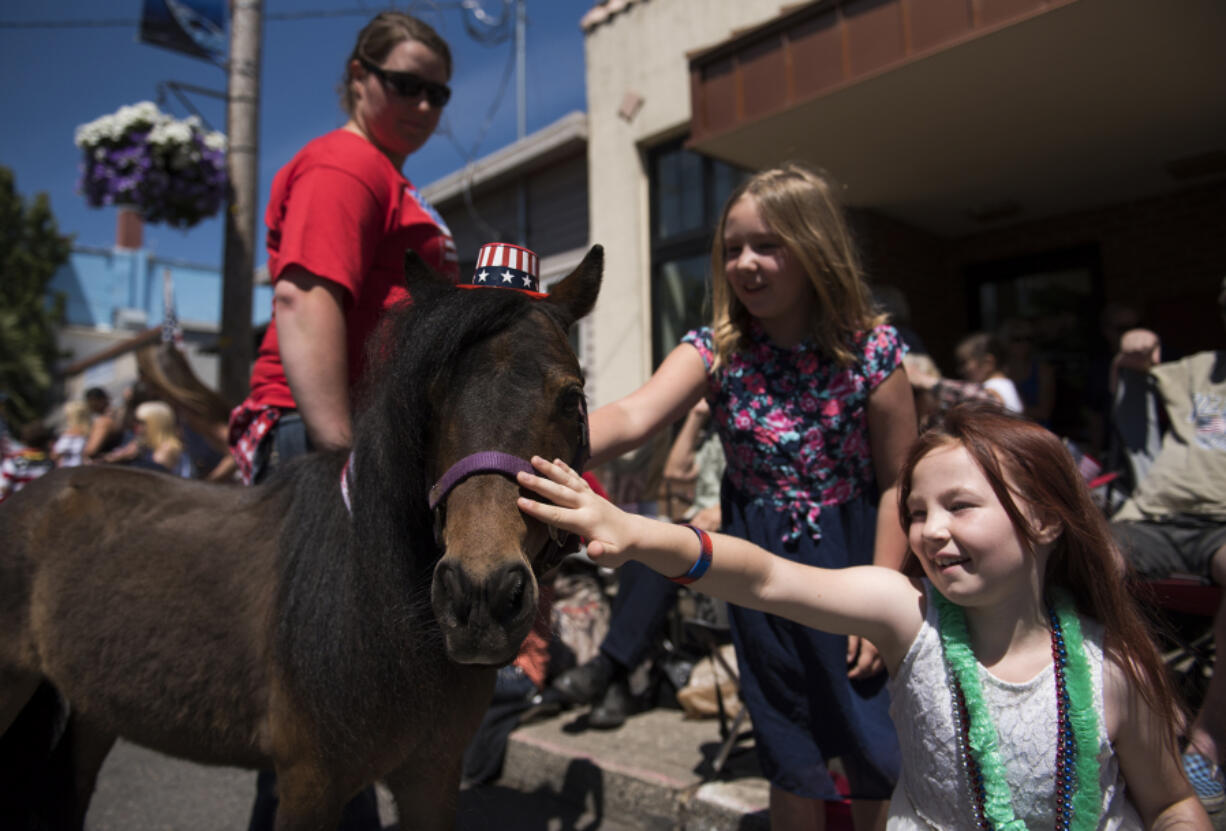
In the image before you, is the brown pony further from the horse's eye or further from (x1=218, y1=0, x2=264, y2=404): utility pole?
(x1=218, y1=0, x2=264, y2=404): utility pole

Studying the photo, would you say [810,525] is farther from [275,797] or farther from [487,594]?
[275,797]

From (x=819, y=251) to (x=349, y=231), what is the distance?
121 centimetres

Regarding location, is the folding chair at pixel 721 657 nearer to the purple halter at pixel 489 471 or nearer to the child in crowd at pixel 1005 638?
the child in crowd at pixel 1005 638

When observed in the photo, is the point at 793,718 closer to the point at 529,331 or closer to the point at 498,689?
the point at 529,331

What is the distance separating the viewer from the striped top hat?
1545mm

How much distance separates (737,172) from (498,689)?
5350 millimetres

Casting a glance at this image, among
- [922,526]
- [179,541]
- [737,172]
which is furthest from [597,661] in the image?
[737,172]

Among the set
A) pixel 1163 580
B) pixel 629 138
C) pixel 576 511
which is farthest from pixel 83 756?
pixel 629 138

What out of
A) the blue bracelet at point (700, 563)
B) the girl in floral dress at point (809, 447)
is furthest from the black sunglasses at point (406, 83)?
the blue bracelet at point (700, 563)

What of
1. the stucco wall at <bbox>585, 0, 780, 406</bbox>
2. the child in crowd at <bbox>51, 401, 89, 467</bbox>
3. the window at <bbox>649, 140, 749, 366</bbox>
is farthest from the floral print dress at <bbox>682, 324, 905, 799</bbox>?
the child in crowd at <bbox>51, 401, 89, 467</bbox>

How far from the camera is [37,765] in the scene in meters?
2.35

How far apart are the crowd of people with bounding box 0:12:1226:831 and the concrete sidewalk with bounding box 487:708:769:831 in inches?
38.5

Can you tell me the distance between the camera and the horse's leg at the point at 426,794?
1775mm

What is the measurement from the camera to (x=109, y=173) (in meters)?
5.12
